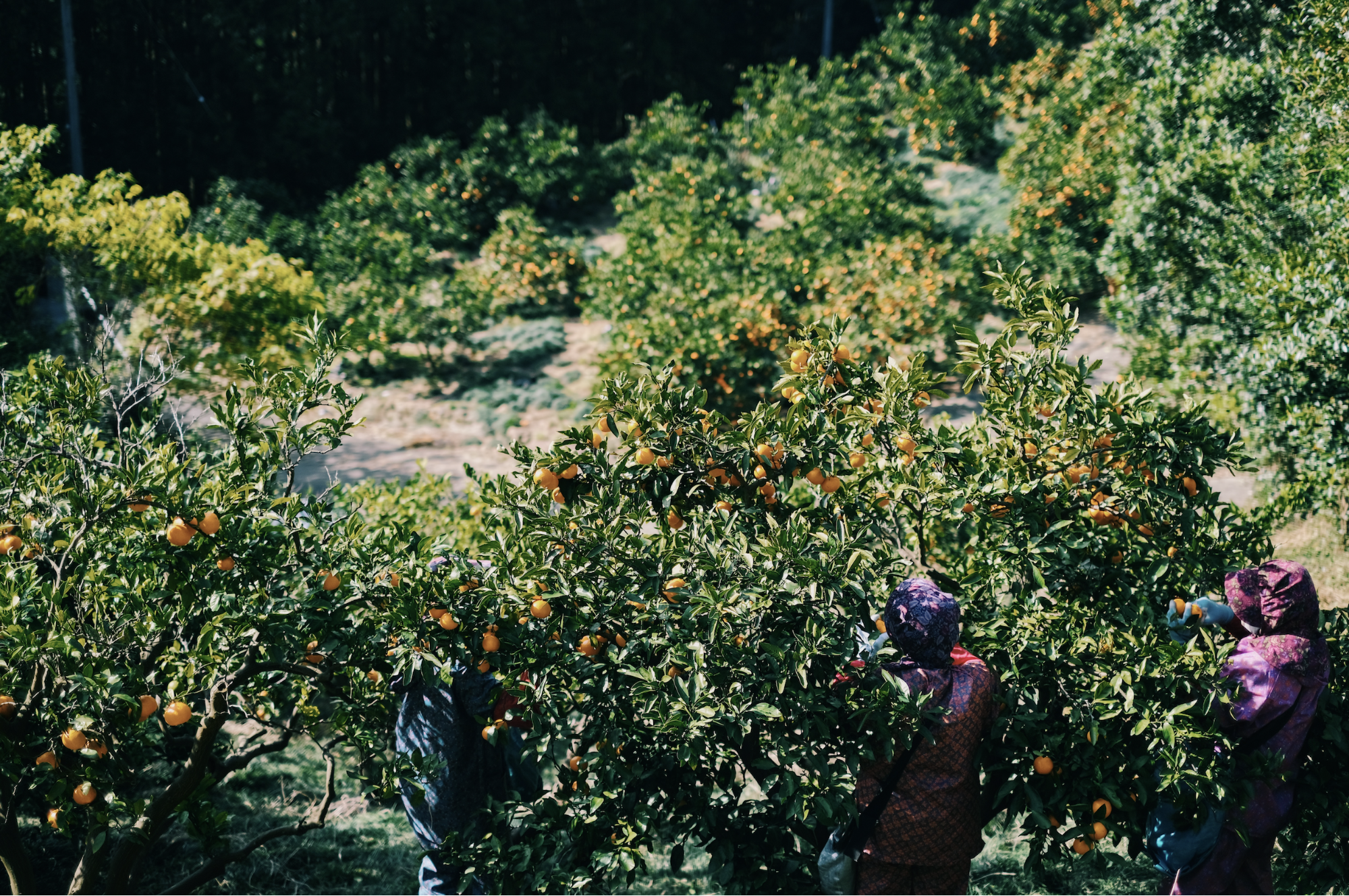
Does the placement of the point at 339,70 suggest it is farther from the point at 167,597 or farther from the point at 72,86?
the point at 167,597

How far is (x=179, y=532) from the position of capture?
7.61ft

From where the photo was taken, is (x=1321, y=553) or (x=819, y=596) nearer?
(x=819, y=596)

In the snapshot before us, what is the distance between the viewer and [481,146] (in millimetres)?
13320

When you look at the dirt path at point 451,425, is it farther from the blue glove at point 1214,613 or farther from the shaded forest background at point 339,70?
the shaded forest background at point 339,70

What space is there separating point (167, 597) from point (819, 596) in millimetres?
1598

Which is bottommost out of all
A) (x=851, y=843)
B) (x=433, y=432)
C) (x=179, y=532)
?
(x=433, y=432)

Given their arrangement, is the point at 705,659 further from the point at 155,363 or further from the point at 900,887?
the point at 155,363

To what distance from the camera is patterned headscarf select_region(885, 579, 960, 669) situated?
2.42 metres

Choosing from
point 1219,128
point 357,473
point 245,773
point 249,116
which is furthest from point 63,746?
point 249,116

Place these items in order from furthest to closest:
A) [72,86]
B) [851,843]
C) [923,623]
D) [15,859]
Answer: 1. [72,86]
2. [15,859]
3. [851,843]
4. [923,623]

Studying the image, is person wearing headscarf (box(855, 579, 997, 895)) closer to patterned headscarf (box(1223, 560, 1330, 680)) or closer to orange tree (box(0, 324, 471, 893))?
patterned headscarf (box(1223, 560, 1330, 680))

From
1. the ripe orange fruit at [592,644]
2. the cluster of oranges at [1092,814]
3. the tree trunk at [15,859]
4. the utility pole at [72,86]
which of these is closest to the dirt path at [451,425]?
the utility pole at [72,86]

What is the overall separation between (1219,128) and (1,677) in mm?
6969

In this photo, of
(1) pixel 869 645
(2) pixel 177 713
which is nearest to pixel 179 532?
(2) pixel 177 713
